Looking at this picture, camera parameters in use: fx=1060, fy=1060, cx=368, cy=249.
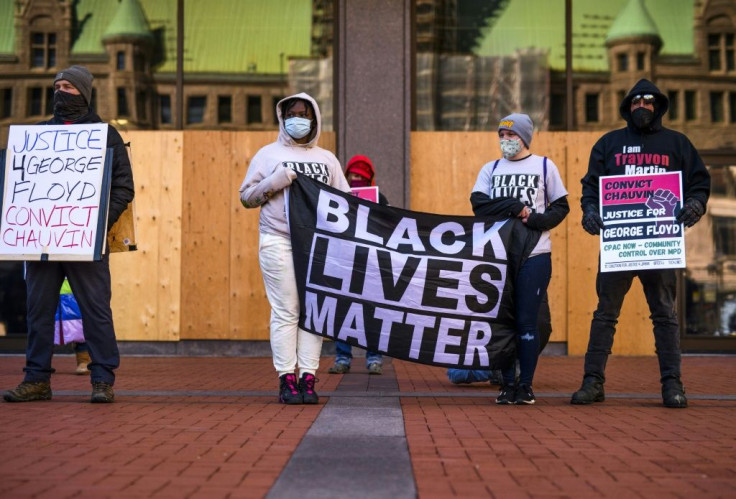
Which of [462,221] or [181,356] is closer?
[462,221]

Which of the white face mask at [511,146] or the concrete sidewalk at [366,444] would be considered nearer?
the concrete sidewalk at [366,444]

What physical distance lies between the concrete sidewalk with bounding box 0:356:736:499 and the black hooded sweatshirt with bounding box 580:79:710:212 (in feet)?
5.02

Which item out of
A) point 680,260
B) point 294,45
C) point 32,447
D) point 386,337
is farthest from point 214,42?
point 32,447

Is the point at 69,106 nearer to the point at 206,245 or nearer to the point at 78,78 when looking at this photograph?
the point at 78,78

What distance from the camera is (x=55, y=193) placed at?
743cm

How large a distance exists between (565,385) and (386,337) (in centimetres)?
202

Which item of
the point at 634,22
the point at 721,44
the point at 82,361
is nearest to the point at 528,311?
the point at 82,361

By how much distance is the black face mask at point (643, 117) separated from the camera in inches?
290

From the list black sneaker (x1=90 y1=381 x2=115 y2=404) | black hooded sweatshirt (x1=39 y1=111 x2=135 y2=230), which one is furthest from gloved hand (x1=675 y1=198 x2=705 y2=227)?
black sneaker (x1=90 y1=381 x2=115 y2=404)

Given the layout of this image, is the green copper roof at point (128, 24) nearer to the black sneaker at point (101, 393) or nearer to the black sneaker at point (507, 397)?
the black sneaker at point (101, 393)

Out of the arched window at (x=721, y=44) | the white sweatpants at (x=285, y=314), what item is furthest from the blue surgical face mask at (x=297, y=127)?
the arched window at (x=721, y=44)

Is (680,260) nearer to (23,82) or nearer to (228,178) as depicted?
(228,178)

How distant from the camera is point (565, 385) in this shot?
8.74 m

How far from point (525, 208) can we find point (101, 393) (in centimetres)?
316
